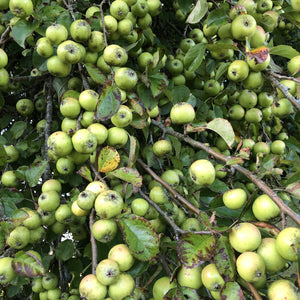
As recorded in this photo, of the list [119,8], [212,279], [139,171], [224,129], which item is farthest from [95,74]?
[212,279]

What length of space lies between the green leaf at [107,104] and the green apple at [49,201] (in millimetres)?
373

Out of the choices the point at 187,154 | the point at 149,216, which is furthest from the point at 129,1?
the point at 149,216

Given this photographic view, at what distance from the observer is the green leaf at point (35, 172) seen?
1.33 meters

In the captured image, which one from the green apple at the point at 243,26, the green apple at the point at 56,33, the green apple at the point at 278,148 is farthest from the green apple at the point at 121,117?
the green apple at the point at 278,148

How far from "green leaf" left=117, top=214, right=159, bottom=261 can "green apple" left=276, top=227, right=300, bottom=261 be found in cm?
37

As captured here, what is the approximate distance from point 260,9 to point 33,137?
57.8 inches

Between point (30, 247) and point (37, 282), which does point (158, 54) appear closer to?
point (30, 247)

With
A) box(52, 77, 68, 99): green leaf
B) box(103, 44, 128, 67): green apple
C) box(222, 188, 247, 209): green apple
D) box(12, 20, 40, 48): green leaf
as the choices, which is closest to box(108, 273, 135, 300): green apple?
box(222, 188, 247, 209): green apple

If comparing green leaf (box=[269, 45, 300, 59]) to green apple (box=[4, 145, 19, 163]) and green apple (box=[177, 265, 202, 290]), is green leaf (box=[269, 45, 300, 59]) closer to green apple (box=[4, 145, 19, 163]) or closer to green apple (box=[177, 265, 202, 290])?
green apple (box=[177, 265, 202, 290])

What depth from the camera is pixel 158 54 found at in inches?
59.5

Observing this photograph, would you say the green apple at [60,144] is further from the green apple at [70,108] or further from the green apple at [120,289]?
the green apple at [120,289]

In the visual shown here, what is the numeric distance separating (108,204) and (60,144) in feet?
1.21

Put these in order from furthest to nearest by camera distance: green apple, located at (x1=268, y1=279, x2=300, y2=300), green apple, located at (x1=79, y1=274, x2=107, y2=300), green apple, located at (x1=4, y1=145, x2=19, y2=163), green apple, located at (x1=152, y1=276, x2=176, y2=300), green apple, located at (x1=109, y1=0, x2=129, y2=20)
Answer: green apple, located at (x1=4, y1=145, x2=19, y2=163), green apple, located at (x1=109, y1=0, x2=129, y2=20), green apple, located at (x1=152, y1=276, x2=176, y2=300), green apple, located at (x1=79, y1=274, x2=107, y2=300), green apple, located at (x1=268, y1=279, x2=300, y2=300)

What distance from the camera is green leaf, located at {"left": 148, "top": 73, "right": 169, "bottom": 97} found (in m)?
1.49
